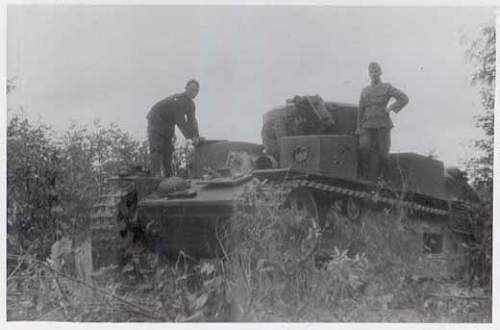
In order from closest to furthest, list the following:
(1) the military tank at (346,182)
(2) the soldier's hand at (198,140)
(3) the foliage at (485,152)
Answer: (3) the foliage at (485,152) < (1) the military tank at (346,182) < (2) the soldier's hand at (198,140)

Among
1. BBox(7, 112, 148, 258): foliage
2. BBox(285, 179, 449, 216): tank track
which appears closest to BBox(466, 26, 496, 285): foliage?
BBox(285, 179, 449, 216): tank track

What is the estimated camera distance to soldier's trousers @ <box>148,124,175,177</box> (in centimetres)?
954

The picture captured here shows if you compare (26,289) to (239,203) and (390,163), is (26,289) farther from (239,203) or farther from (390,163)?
(390,163)

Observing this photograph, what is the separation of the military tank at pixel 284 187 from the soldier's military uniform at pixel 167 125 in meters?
0.33

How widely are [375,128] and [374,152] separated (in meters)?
0.31

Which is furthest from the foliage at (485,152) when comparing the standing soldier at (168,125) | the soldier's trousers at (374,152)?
the standing soldier at (168,125)

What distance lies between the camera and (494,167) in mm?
6715

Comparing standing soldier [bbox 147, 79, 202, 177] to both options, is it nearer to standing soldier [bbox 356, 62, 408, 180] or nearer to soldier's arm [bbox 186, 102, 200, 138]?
soldier's arm [bbox 186, 102, 200, 138]

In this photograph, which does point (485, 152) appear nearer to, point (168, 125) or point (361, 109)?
point (361, 109)

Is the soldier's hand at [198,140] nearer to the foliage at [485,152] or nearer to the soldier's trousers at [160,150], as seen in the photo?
the soldier's trousers at [160,150]

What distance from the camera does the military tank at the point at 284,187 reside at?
7855 mm

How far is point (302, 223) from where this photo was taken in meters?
7.66

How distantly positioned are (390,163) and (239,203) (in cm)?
271
